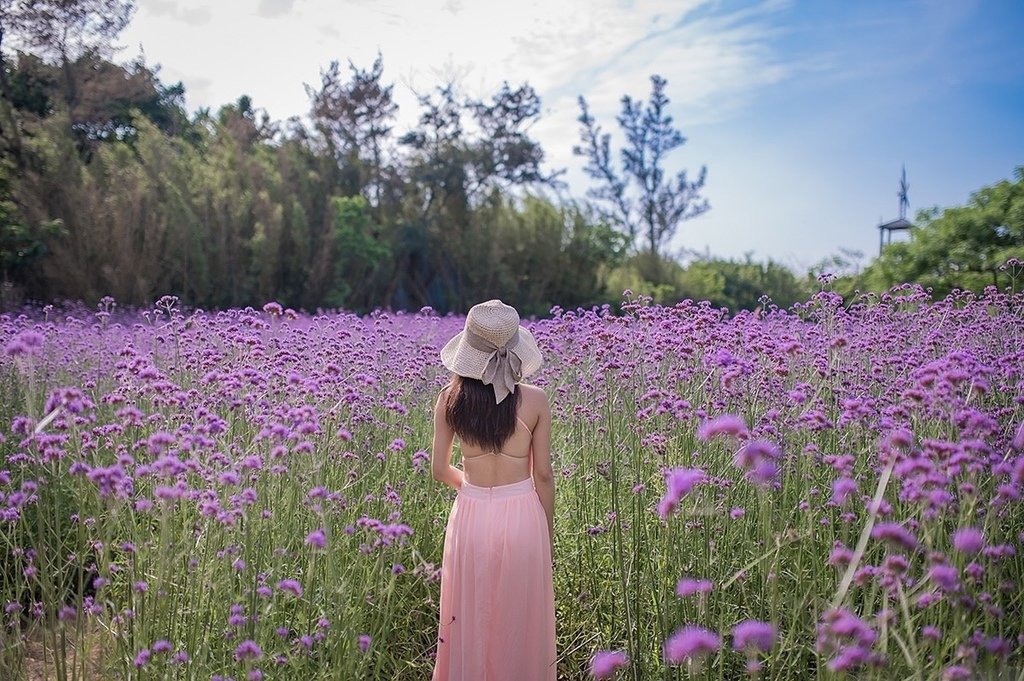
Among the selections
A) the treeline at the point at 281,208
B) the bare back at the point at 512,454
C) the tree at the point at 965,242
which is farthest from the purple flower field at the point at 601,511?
the treeline at the point at 281,208

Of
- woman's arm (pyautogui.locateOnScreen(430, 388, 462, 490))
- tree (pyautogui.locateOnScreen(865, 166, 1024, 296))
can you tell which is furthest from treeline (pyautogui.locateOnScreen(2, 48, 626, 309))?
woman's arm (pyautogui.locateOnScreen(430, 388, 462, 490))

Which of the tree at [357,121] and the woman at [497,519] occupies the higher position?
the tree at [357,121]

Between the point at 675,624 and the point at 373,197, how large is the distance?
1677 cm

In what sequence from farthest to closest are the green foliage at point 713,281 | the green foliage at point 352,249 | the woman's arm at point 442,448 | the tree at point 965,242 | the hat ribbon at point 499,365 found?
the green foliage at point 713,281 → the green foliage at point 352,249 → the tree at point 965,242 → the woman's arm at point 442,448 → the hat ribbon at point 499,365

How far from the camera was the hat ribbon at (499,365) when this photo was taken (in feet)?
8.69

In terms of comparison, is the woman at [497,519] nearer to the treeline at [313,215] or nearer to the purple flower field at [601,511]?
the purple flower field at [601,511]

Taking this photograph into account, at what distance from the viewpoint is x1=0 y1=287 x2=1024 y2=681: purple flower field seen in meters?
1.98

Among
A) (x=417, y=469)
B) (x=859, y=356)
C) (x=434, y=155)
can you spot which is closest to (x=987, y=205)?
(x=859, y=356)

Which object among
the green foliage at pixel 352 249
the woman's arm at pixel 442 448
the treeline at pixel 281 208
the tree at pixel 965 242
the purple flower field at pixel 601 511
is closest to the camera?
the purple flower field at pixel 601 511

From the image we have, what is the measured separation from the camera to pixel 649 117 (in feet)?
90.6

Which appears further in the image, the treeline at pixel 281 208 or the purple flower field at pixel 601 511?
the treeline at pixel 281 208

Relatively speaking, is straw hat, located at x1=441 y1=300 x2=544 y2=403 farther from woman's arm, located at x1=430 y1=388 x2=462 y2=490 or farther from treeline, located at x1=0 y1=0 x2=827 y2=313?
treeline, located at x1=0 y1=0 x2=827 y2=313

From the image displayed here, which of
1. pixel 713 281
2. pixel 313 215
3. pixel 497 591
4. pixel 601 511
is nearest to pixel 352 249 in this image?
pixel 313 215

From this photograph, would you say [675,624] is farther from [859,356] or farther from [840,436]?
[859,356]
